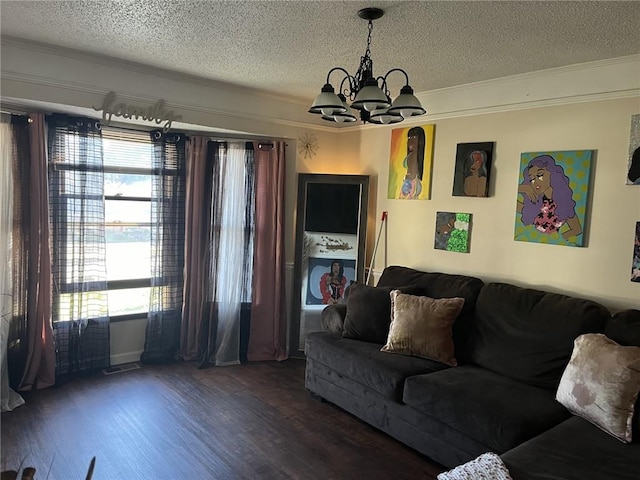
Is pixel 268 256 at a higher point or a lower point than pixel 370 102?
lower

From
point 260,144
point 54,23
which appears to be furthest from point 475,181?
point 54,23

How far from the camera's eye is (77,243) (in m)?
3.67

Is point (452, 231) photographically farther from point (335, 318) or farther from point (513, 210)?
point (335, 318)

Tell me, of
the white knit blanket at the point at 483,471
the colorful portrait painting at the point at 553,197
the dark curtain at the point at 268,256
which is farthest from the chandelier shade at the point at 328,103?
the dark curtain at the point at 268,256

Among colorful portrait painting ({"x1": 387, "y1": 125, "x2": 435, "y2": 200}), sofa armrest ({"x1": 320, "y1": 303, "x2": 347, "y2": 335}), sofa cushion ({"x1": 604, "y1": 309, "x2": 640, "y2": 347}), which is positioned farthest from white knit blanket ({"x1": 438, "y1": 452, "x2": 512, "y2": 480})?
colorful portrait painting ({"x1": 387, "y1": 125, "x2": 435, "y2": 200})

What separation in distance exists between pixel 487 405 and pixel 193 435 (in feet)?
5.79

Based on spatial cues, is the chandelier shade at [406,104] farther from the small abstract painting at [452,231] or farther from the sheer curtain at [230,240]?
the sheer curtain at [230,240]

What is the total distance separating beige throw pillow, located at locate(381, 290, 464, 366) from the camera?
3.11 meters

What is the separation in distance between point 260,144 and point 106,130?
50.5 inches

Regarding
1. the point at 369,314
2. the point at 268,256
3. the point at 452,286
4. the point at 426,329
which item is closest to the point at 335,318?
the point at 369,314

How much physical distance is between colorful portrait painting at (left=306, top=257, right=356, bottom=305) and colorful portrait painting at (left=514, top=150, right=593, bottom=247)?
5.33ft

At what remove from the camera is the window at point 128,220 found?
3951mm

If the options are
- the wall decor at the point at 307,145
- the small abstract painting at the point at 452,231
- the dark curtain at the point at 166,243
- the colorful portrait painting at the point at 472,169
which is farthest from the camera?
the wall decor at the point at 307,145

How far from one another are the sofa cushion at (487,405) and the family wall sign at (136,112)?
8.70ft
